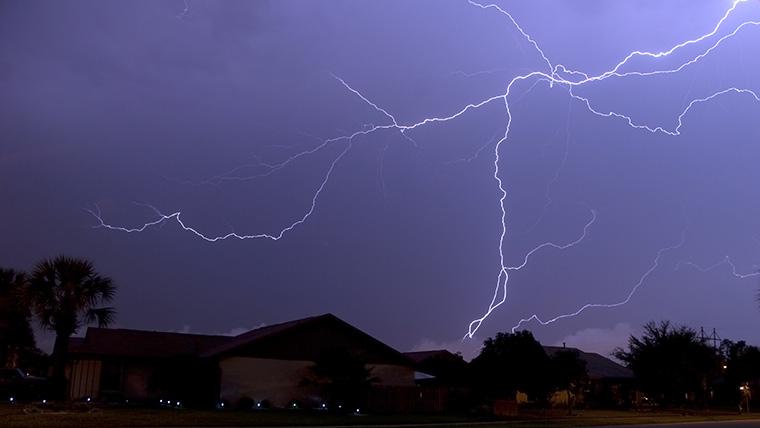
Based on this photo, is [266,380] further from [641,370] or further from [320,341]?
[641,370]

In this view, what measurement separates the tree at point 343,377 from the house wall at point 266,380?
121 centimetres

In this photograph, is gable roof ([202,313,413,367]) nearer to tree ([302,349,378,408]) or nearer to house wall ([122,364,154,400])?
tree ([302,349,378,408])

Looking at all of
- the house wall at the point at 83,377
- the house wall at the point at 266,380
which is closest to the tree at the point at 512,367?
the house wall at the point at 266,380

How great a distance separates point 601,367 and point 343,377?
33.3 m

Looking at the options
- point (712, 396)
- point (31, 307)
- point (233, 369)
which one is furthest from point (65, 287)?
point (712, 396)

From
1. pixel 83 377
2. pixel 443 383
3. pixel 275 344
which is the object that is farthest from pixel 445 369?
pixel 83 377

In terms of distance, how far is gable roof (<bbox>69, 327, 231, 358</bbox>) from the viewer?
3570cm

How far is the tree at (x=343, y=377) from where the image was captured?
33219 mm

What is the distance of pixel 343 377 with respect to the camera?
1314 inches

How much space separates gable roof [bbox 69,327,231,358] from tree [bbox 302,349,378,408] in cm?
613

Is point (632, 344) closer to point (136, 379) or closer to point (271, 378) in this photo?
point (271, 378)

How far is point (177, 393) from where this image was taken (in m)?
32.9

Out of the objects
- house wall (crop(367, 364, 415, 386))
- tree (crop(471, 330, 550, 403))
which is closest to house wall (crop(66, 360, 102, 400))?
house wall (crop(367, 364, 415, 386))

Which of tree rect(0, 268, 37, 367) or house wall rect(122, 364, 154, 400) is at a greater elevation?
tree rect(0, 268, 37, 367)
